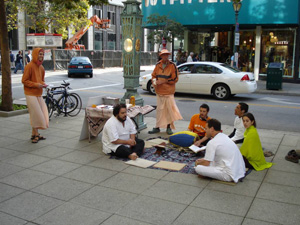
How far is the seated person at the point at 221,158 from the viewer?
5.20 metres

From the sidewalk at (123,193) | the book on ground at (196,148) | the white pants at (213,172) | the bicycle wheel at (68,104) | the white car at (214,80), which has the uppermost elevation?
the white car at (214,80)

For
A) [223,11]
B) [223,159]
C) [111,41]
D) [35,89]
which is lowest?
[223,159]

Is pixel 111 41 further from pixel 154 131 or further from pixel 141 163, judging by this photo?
pixel 141 163

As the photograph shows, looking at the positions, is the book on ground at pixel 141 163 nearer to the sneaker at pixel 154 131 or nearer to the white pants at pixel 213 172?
the white pants at pixel 213 172

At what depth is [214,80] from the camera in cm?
1511

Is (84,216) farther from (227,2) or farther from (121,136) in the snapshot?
(227,2)

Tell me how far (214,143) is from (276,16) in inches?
691

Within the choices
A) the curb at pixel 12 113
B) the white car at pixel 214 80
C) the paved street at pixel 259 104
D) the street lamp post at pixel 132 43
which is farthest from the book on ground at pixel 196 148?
the white car at pixel 214 80

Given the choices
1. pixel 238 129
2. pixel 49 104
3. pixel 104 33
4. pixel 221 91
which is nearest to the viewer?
pixel 238 129

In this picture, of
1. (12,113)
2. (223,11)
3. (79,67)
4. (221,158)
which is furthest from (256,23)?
(221,158)

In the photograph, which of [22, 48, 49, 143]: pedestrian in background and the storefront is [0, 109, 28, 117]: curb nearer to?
[22, 48, 49, 143]: pedestrian in background

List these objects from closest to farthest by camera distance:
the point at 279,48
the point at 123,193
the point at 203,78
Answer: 1. the point at 123,193
2. the point at 203,78
3. the point at 279,48

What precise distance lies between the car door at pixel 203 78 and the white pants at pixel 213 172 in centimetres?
1011

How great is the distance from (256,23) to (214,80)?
7.77 m
